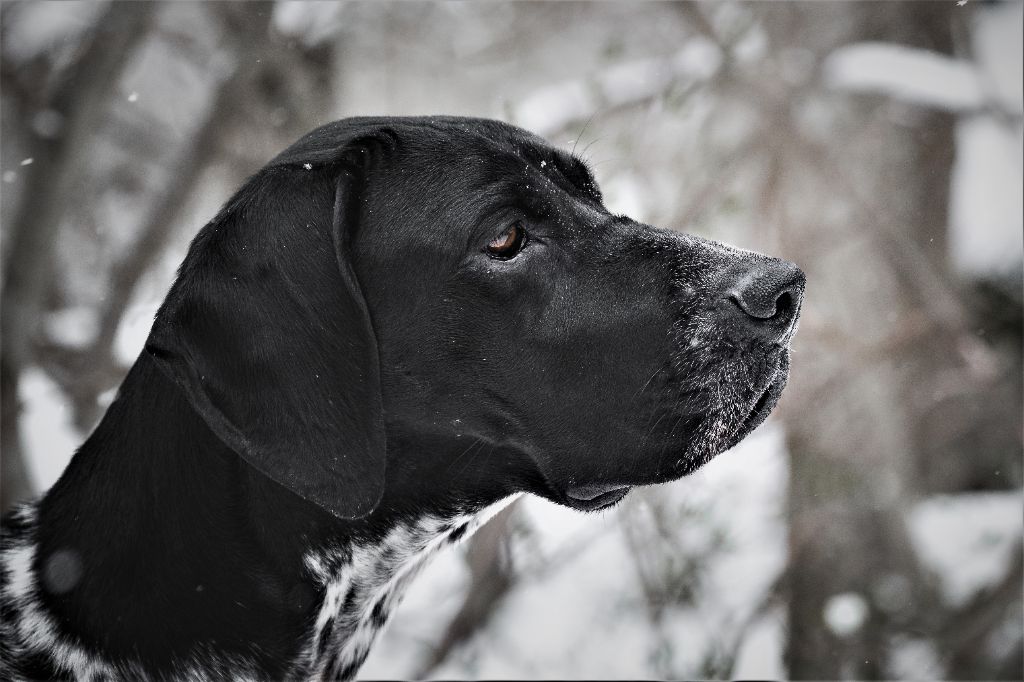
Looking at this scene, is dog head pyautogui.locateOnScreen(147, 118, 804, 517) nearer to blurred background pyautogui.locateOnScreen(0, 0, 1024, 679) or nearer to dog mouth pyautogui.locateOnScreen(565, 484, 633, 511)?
dog mouth pyautogui.locateOnScreen(565, 484, 633, 511)

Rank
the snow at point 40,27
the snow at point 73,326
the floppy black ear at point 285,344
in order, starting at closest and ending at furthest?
the floppy black ear at point 285,344 < the snow at point 40,27 < the snow at point 73,326

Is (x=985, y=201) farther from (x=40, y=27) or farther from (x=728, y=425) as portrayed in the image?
(x=40, y=27)

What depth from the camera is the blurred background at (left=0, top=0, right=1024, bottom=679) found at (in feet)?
14.8

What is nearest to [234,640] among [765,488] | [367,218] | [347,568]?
[347,568]

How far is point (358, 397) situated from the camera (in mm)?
1857

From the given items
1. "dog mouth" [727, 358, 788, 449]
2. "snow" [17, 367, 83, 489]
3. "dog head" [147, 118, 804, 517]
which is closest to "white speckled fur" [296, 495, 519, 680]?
"dog head" [147, 118, 804, 517]

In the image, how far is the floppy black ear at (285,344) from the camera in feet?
5.85

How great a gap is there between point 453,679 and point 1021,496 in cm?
305

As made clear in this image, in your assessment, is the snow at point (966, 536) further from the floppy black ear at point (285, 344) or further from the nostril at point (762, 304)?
the floppy black ear at point (285, 344)

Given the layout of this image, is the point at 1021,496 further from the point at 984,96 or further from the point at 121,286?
the point at 121,286

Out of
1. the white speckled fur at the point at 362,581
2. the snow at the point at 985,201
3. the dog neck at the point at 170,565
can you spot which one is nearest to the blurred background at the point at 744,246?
the snow at the point at 985,201

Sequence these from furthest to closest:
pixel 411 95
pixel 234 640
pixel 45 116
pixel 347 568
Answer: pixel 411 95
pixel 45 116
pixel 347 568
pixel 234 640

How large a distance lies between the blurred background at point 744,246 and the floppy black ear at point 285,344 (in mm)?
2725

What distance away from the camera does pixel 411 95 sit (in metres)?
4.77
